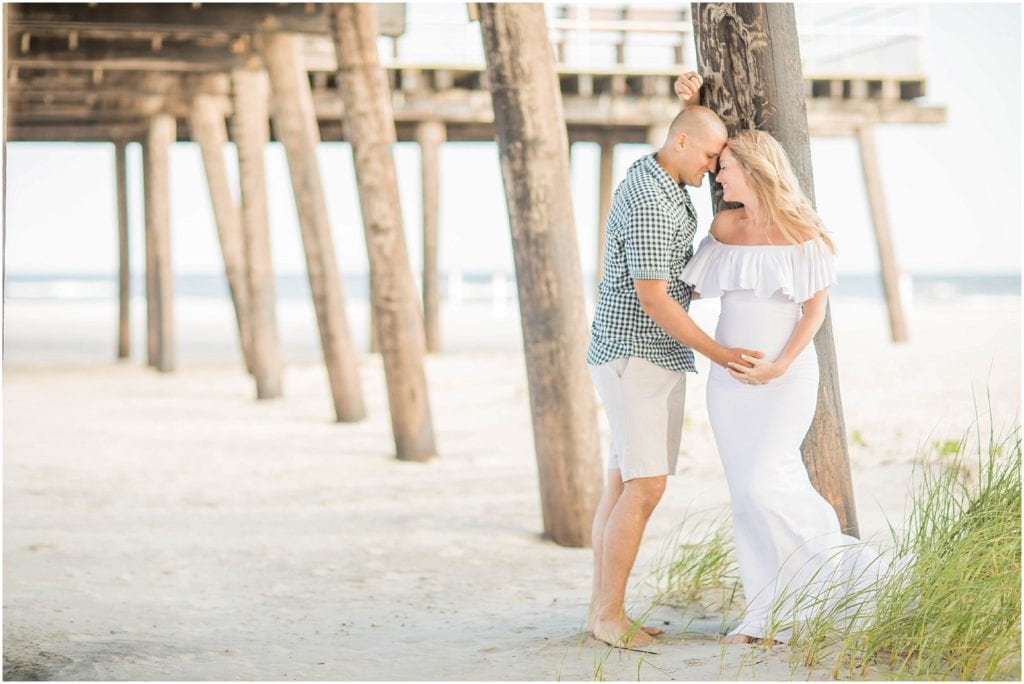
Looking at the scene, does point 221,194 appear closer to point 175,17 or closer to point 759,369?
point 175,17

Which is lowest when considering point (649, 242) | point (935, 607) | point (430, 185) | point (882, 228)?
point (935, 607)

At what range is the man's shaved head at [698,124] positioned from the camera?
3623mm

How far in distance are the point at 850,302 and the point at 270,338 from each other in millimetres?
32536

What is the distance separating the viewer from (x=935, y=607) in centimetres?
316

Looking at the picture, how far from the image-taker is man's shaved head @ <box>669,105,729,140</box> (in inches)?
143

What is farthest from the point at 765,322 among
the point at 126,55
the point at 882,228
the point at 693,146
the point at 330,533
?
the point at 882,228

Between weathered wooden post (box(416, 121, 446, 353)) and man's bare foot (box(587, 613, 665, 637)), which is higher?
weathered wooden post (box(416, 121, 446, 353))

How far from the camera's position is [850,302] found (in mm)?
40562

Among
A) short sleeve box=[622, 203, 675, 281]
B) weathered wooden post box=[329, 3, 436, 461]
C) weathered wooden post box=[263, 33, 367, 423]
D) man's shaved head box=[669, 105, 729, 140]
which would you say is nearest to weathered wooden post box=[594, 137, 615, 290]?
weathered wooden post box=[263, 33, 367, 423]

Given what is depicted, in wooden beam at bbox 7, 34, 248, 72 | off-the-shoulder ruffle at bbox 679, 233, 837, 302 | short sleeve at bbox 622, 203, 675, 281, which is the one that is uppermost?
wooden beam at bbox 7, 34, 248, 72

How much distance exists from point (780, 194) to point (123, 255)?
1561 cm

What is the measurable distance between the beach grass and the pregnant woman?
70 mm

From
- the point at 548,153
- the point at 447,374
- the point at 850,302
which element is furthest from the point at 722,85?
the point at 850,302

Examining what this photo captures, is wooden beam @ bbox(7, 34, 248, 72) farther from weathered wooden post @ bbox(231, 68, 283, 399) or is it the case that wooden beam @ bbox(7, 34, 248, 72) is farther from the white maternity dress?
the white maternity dress
